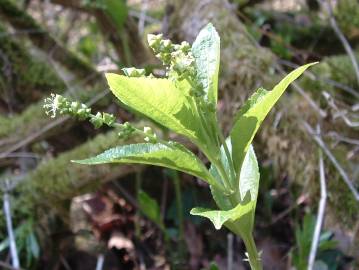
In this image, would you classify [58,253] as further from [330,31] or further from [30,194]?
[330,31]

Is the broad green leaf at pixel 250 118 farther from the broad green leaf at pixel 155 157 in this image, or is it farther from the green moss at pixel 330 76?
the green moss at pixel 330 76

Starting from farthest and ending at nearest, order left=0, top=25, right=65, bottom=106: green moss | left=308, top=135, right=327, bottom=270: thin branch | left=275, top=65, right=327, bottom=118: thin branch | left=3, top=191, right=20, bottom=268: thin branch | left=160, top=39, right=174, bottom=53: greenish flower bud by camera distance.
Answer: left=0, top=25, right=65, bottom=106: green moss, left=275, top=65, right=327, bottom=118: thin branch, left=3, top=191, right=20, bottom=268: thin branch, left=308, top=135, right=327, bottom=270: thin branch, left=160, top=39, right=174, bottom=53: greenish flower bud

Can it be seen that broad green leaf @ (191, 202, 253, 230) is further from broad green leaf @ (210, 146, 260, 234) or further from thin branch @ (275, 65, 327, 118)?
thin branch @ (275, 65, 327, 118)

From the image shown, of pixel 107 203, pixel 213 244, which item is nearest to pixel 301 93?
pixel 213 244

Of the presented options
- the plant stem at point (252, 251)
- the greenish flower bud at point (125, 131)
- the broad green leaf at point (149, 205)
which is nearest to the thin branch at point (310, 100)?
the broad green leaf at point (149, 205)

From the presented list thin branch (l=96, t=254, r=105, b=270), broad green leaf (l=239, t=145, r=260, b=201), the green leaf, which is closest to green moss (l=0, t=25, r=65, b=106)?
the green leaf

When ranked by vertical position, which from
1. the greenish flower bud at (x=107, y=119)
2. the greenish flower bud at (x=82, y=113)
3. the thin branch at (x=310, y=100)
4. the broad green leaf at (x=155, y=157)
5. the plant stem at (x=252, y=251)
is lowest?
the thin branch at (x=310, y=100)
